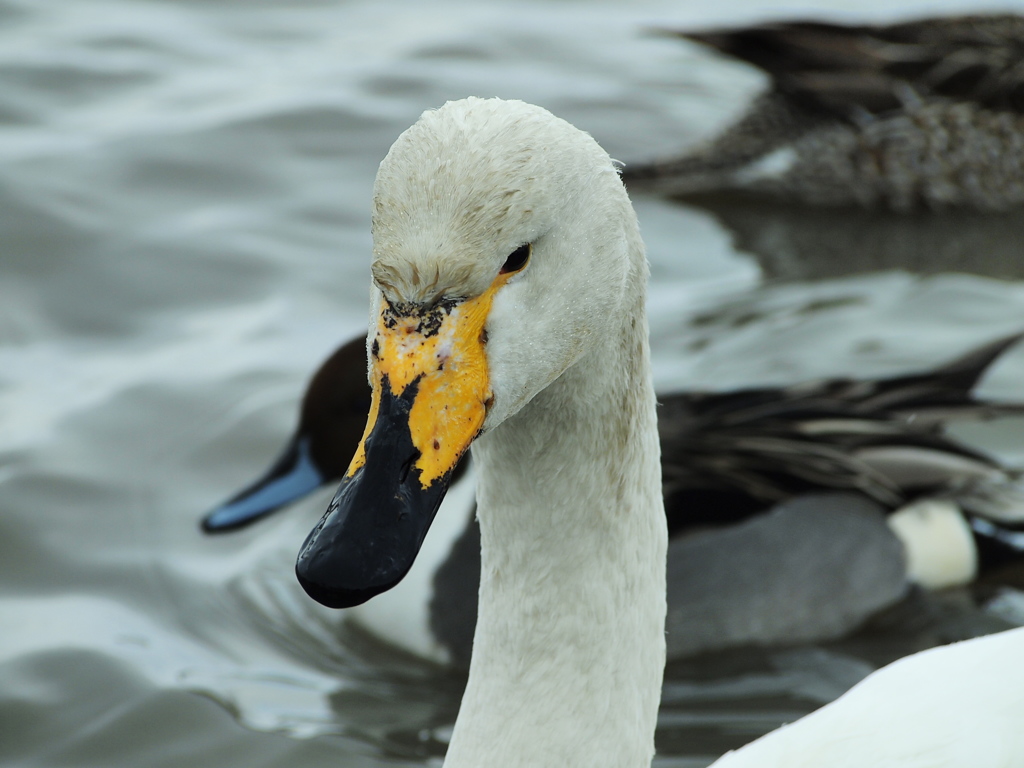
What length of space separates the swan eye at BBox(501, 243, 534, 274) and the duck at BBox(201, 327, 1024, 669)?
2.25 m

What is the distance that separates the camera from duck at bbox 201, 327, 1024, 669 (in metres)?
4.20

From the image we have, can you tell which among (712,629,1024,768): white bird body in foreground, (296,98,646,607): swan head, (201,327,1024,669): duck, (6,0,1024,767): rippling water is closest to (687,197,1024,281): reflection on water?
(6,0,1024,767): rippling water

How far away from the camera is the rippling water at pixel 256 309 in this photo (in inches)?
Result: 155

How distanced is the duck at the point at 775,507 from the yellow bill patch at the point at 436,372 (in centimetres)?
225

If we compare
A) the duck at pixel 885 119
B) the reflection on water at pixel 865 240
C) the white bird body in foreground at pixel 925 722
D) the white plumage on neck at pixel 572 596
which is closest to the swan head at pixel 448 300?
the white plumage on neck at pixel 572 596

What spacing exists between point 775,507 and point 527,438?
2.24 meters

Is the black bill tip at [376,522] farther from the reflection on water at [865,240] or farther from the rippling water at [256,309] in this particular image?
the reflection on water at [865,240]

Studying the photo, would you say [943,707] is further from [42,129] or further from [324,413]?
[42,129]

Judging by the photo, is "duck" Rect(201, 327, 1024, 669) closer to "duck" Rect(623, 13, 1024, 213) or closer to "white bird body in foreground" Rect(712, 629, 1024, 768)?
"white bird body in foreground" Rect(712, 629, 1024, 768)

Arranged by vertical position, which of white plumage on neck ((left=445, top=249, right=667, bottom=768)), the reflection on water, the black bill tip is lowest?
the reflection on water

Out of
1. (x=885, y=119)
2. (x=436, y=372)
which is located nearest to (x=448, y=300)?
(x=436, y=372)

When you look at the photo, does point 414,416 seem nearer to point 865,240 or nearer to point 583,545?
point 583,545

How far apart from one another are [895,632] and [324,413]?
1890 millimetres

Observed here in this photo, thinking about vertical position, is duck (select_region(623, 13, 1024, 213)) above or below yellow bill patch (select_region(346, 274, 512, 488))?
below
